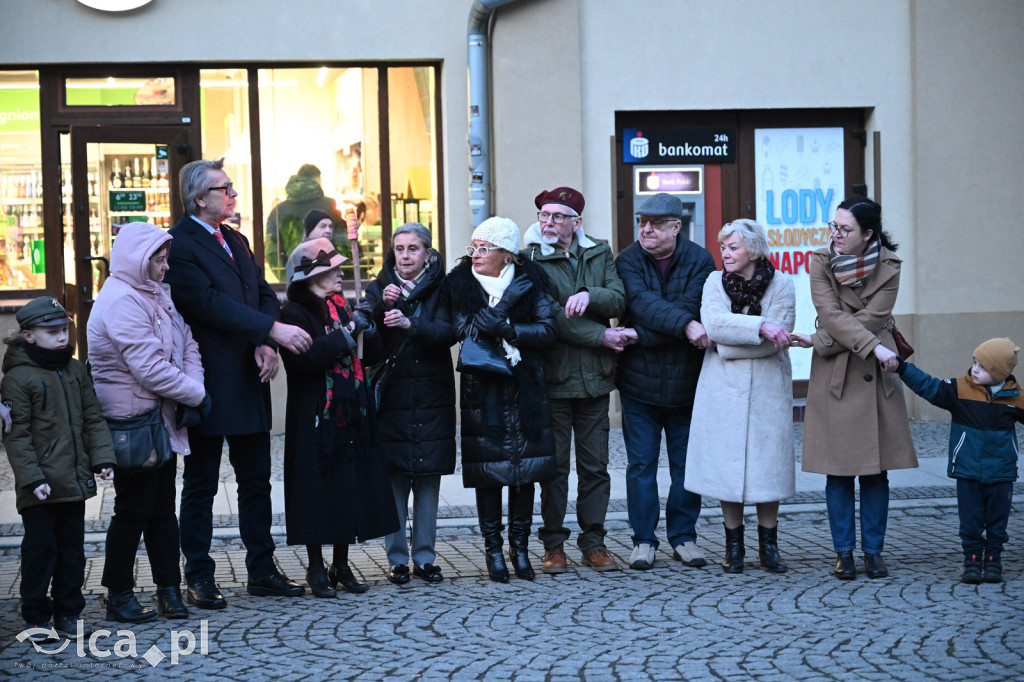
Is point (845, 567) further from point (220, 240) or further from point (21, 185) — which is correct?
point (21, 185)

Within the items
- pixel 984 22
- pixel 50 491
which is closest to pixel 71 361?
pixel 50 491

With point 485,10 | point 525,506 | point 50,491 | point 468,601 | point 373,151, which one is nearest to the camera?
point 50,491

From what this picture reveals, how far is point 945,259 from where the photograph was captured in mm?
12406

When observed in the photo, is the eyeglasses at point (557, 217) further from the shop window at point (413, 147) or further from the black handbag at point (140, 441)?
the shop window at point (413, 147)

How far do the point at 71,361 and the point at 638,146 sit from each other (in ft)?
24.4

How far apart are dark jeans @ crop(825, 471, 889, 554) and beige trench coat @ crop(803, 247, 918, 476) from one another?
0.13m

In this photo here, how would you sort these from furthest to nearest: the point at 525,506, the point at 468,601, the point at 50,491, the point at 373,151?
1. the point at 373,151
2. the point at 525,506
3. the point at 468,601
4. the point at 50,491

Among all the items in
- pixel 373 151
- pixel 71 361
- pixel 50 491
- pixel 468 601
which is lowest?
pixel 468 601

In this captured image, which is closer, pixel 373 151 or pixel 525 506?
pixel 525 506

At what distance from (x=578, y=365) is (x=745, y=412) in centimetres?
92

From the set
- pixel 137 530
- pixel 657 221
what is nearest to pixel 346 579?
pixel 137 530

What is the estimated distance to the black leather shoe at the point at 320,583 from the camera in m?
6.39

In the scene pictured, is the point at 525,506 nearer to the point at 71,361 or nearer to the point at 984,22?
the point at 71,361

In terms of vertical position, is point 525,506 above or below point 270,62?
below
